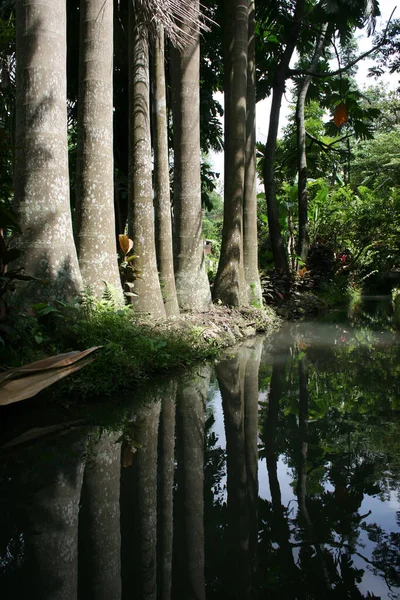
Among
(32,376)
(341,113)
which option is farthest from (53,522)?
(341,113)

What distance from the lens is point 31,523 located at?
3.02 meters

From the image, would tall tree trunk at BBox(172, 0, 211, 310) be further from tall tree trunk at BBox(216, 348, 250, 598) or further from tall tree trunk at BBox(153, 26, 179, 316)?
tall tree trunk at BBox(216, 348, 250, 598)

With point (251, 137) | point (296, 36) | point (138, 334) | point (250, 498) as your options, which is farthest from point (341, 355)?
point (296, 36)

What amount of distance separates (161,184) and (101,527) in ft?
25.0

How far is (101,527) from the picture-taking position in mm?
2994

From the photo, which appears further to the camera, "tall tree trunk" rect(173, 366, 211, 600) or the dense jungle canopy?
the dense jungle canopy

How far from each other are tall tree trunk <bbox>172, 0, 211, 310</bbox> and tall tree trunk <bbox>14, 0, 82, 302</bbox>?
430 cm

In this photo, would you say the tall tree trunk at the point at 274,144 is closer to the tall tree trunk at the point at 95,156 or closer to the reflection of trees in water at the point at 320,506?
the tall tree trunk at the point at 95,156

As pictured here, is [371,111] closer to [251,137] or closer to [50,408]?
[251,137]

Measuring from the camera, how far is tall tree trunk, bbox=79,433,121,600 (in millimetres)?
2473

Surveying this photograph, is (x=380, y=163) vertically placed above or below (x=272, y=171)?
above

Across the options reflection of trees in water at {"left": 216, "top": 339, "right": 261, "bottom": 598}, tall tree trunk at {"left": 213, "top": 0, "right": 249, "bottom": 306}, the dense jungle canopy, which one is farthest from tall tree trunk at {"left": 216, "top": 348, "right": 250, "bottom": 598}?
tall tree trunk at {"left": 213, "top": 0, "right": 249, "bottom": 306}

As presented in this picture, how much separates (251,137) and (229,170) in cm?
269

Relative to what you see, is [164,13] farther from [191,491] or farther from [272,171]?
[272,171]
